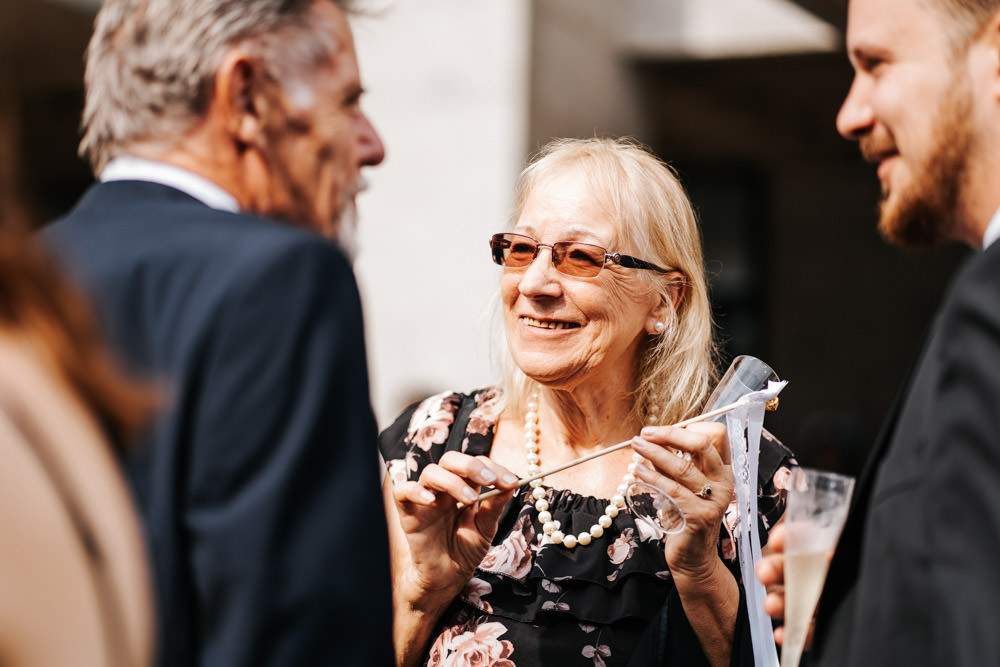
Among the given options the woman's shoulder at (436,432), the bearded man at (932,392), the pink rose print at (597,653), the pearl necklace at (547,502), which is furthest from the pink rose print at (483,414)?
the bearded man at (932,392)

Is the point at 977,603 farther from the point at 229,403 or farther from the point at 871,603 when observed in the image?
the point at 229,403

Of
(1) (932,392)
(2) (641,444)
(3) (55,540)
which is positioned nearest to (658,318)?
(2) (641,444)

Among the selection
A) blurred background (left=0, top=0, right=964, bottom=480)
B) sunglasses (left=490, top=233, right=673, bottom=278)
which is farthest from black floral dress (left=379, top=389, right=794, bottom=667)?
blurred background (left=0, top=0, right=964, bottom=480)

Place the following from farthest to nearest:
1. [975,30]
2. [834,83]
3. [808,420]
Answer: [808,420] → [834,83] → [975,30]

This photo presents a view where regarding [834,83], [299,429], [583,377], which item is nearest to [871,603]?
[299,429]

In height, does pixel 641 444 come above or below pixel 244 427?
below

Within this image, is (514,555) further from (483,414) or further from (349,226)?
(349,226)

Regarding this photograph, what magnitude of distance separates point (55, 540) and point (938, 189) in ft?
4.05

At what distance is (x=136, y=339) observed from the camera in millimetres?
1177

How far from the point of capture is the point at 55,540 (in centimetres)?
93

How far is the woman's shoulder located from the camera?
8.36ft

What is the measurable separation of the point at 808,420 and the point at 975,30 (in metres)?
10.7

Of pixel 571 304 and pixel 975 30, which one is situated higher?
pixel 975 30

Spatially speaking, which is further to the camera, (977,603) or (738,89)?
(738,89)
